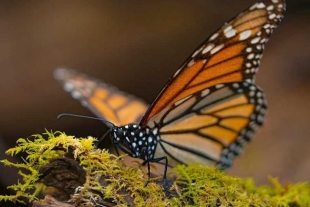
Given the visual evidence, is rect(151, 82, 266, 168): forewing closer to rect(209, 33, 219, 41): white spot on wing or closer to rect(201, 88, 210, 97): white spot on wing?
rect(201, 88, 210, 97): white spot on wing

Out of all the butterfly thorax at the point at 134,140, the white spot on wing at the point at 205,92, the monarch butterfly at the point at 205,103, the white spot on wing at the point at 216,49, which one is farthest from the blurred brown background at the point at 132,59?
the butterfly thorax at the point at 134,140

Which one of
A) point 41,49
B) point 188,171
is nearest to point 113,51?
point 41,49

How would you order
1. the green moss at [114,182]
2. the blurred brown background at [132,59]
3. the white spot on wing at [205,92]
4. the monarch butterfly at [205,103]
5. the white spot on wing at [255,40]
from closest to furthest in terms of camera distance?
1. the green moss at [114,182]
2. the monarch butterfly at [205,103]
3. the white spot on wing at [255,40]
4. the white spot on wing at [205,92]
5. the blurred brown background at [132,59]

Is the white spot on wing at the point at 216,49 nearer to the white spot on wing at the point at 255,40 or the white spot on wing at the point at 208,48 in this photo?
the white spot on wing at the point at 208,48

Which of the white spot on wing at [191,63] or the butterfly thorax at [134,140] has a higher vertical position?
the white spot on wing at [191,63]

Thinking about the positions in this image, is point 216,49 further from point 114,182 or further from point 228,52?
point 114,182

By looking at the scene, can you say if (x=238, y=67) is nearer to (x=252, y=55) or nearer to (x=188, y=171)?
(x=252, y=55)

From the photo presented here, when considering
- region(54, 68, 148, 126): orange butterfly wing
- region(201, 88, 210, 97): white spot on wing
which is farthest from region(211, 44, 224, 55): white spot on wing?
region(54, 68, 148, 126): orange butterfly wing
